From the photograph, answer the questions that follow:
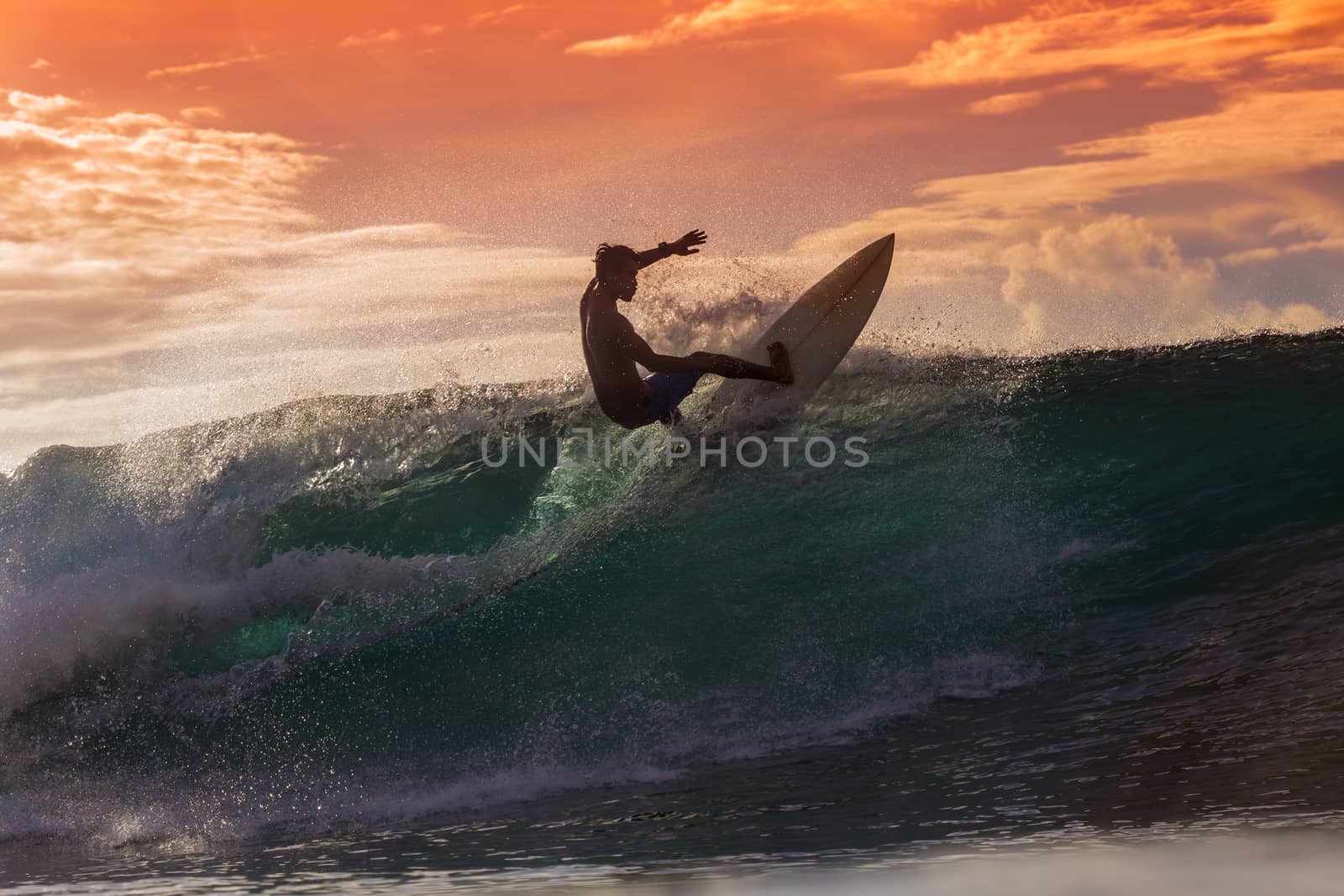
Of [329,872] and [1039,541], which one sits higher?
[1039,541]

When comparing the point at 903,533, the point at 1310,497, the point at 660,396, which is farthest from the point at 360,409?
the point at 1310,497

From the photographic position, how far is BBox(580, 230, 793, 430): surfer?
6020mm

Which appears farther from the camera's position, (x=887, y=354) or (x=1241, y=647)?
(x=887, y=354)

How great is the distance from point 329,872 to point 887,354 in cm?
572

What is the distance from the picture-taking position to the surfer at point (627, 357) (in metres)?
6.02

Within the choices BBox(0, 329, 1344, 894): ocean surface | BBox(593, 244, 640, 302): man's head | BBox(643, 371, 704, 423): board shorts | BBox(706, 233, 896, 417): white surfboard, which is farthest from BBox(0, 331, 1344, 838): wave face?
BBox(593, 244, 640, 302): man's head

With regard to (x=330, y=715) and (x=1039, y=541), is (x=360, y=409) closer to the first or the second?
(x=330, y=715)

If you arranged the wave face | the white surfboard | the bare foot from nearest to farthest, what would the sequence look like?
the wave face < the bare foot < the white surfboard

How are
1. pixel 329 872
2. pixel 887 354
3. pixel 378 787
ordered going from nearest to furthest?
pixel 329 872
pixel 378 787
pixel 887 354

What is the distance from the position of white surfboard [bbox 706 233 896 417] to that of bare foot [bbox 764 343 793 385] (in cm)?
5

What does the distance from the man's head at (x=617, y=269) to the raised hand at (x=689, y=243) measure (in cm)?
27

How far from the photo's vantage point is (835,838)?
10.4 feet

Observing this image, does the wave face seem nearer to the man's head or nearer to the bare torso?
the bare torso

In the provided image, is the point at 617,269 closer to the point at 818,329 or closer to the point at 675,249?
the point at 675,249
